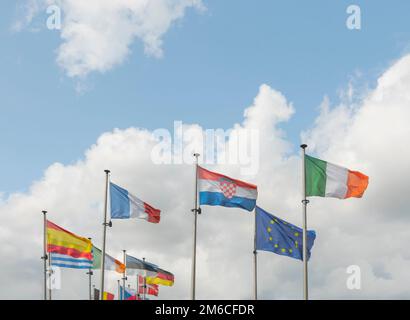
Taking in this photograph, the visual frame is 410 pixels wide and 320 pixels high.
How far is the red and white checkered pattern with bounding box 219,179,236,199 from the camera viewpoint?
30.5 meters

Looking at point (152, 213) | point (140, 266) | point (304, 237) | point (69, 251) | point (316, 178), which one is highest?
point (316, 178)

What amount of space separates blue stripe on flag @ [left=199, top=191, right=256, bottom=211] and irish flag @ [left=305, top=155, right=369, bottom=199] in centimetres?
368

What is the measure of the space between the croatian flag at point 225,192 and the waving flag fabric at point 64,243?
10019mm

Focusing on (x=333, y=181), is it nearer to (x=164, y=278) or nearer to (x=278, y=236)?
(x=278, y=236)

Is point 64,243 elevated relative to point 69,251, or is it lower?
Result: elevated

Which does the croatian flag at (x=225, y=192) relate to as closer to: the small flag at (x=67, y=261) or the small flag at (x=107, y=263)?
the small flag at (x=67, y=261)

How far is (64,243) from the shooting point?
35.7m

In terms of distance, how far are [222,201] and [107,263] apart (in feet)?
51.9

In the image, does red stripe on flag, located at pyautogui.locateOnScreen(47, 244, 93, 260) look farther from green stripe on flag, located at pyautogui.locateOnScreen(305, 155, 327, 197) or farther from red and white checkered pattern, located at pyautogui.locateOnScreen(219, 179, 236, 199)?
green stripe on flag, located at pyautogui.locateOnScreen(305, 155, 327, 197)

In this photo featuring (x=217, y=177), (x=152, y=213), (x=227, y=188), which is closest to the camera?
(x=227, y=188)

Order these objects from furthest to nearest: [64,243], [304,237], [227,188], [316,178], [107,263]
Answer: [107,263] → [64,243] → [227,188] → [316,178] → [304,237]

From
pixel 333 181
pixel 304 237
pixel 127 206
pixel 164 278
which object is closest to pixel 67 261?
pixel 127 206
